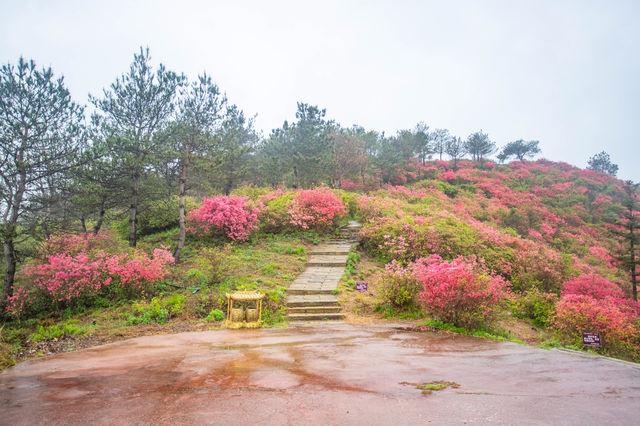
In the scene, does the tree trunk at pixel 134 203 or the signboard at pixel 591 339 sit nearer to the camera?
the signboard at pixel 591 339

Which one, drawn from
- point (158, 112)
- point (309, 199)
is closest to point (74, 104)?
point (158, 112)

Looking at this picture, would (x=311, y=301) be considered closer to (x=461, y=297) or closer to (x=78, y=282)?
(x=461, y=297)

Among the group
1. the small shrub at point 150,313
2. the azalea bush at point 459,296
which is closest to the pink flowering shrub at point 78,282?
the small shrub at point 150,313

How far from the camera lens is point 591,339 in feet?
16.7

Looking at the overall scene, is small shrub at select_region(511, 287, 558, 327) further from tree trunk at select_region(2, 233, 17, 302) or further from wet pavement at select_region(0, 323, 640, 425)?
Answer: tree trunk at select_region(2, 233, 17, 302)

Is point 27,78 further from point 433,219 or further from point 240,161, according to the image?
point 433,219

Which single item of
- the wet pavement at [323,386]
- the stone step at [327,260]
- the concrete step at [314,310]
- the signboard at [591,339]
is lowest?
the concrete step at [314,310]

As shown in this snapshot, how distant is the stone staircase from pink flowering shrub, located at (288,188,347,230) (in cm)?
131

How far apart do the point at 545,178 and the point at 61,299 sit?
131ft

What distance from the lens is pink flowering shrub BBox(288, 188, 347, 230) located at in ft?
47.4

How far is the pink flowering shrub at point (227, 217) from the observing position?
13305mm

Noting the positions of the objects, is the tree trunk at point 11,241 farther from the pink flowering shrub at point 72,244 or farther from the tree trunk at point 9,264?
the pink flowering shrub at point 72,244

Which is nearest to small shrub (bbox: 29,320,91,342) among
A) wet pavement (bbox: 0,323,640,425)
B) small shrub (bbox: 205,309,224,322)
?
wet pavement (bbox: 0,323,640,425)

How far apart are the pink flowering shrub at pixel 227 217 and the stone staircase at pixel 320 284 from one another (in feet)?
10.7
